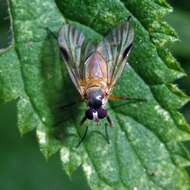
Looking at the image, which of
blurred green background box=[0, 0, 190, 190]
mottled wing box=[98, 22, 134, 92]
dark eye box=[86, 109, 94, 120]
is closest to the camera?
mottled wing box=[98, 22, 134, 92]

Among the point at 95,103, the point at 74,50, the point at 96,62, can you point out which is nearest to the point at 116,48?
the point at 96,62

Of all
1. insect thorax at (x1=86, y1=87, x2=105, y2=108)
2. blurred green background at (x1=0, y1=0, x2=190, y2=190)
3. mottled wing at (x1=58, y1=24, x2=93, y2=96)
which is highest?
mottled wing at (x1=58, y1=24, x2=93, y2=96)

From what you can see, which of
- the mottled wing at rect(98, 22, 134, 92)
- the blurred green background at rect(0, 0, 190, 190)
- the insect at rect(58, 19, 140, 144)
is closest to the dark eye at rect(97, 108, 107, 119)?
the insect at rect(58, 19, 140, 144)

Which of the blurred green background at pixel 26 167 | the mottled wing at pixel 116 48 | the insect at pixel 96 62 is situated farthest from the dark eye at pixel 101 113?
the blurred green background at pixel 26 167

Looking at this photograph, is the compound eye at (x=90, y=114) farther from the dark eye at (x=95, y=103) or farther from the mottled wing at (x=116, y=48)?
the mottled wing at (x=116, y=48)

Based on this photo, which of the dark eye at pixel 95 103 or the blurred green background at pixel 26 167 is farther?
the blurred green background at pixel 26 167

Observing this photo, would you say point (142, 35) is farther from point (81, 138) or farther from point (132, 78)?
point (81, 138)

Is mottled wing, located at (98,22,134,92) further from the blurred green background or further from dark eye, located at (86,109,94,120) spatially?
the blurred green background

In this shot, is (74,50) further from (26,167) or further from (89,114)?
(26,167)
